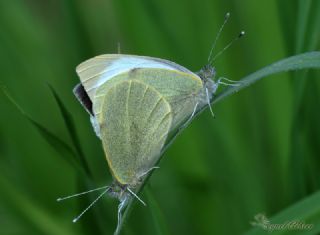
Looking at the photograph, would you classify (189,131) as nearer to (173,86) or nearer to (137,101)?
(173,86)

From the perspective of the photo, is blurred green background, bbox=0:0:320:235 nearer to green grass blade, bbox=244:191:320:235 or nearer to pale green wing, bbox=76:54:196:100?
pale green wing, bbox=76:54:196:100

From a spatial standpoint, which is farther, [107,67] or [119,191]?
[107,67]

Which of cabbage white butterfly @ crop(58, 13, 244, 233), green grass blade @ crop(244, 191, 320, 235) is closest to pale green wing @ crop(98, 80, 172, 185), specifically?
cabbage white butterfly @ crop(58, 13, 244, 233)

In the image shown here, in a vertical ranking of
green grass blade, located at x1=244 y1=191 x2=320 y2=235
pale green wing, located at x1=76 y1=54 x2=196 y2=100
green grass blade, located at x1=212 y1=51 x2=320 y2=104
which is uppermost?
pale green wing, located at x1=76 y1=54 x2=196 y2=100

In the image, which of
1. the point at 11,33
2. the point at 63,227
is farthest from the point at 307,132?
the point at 11,33

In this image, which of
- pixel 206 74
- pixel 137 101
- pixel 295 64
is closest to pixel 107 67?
pixel 137 101
